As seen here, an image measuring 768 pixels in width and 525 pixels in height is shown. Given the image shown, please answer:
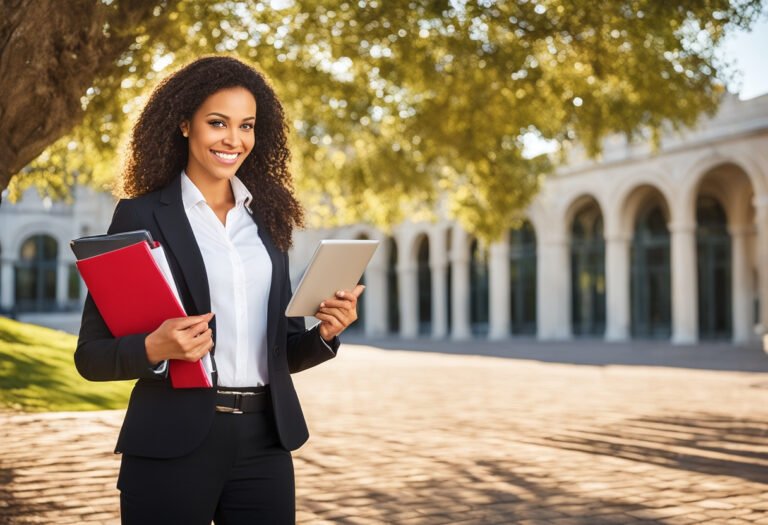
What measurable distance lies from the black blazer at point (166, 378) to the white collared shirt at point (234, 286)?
0.03 metres

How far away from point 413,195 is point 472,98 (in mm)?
4202

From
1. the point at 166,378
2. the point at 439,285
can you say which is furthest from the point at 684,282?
the point at 166,378

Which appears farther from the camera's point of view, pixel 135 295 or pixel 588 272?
pixel 588 272

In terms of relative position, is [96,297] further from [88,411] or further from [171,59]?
[171,59]

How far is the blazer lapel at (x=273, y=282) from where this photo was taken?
2432mm

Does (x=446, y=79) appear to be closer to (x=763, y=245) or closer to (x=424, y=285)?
(x=763, y=245)

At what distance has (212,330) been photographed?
2336 mm

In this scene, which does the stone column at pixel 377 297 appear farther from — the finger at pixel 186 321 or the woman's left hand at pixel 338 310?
the finger at pixel 186 321

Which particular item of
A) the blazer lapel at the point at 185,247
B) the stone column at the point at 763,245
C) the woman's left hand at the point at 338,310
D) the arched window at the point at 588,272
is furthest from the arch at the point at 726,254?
the blazer lapel at the point at 185,247

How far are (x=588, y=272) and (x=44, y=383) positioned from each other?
2684 centimetres

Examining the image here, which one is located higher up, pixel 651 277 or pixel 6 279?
pixel 6 279

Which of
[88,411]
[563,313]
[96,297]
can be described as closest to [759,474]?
[96,297]

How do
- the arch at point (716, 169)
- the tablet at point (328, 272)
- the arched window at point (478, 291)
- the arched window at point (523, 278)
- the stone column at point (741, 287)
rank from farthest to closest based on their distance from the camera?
the arched window at point (478, 291)
the arched window at point (523, 278)
the stone column at point (741, 287)
the arch at point (716, 169)
the tablet at point (328, 272)

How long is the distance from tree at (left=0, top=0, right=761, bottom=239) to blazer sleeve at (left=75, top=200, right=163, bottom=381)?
211 inches
